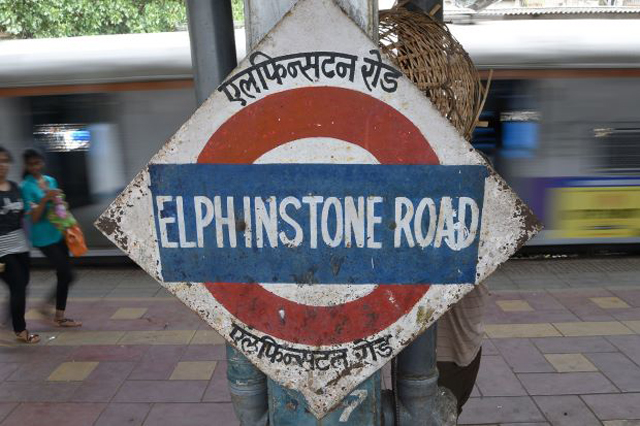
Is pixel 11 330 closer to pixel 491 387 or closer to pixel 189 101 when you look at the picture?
pixel 189 101

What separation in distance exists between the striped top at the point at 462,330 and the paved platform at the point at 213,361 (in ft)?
4.81

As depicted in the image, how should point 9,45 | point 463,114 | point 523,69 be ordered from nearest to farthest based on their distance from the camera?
1. point 463,114
2. point 523,69
3. point 9,45

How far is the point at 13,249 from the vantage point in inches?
193

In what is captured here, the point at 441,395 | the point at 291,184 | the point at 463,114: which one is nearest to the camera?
the point at 291,184

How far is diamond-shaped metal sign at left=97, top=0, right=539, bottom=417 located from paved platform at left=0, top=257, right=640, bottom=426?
10.2ft

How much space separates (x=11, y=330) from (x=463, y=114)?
5260 mm

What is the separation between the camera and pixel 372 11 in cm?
119

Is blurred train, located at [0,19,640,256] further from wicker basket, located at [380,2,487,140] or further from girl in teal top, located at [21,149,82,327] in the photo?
wicker basket, located at [380,2,487,140]

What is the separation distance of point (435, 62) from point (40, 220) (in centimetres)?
482

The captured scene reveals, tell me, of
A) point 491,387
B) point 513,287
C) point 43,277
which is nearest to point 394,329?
point 491,387

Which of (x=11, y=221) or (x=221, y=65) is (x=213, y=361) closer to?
(x=11, y=221)

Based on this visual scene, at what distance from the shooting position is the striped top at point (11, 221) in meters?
4.77

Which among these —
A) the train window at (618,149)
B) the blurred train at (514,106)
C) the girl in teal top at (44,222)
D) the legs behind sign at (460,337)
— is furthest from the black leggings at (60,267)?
the train window at (618,149)

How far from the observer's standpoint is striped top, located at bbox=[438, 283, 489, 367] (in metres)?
2.63
